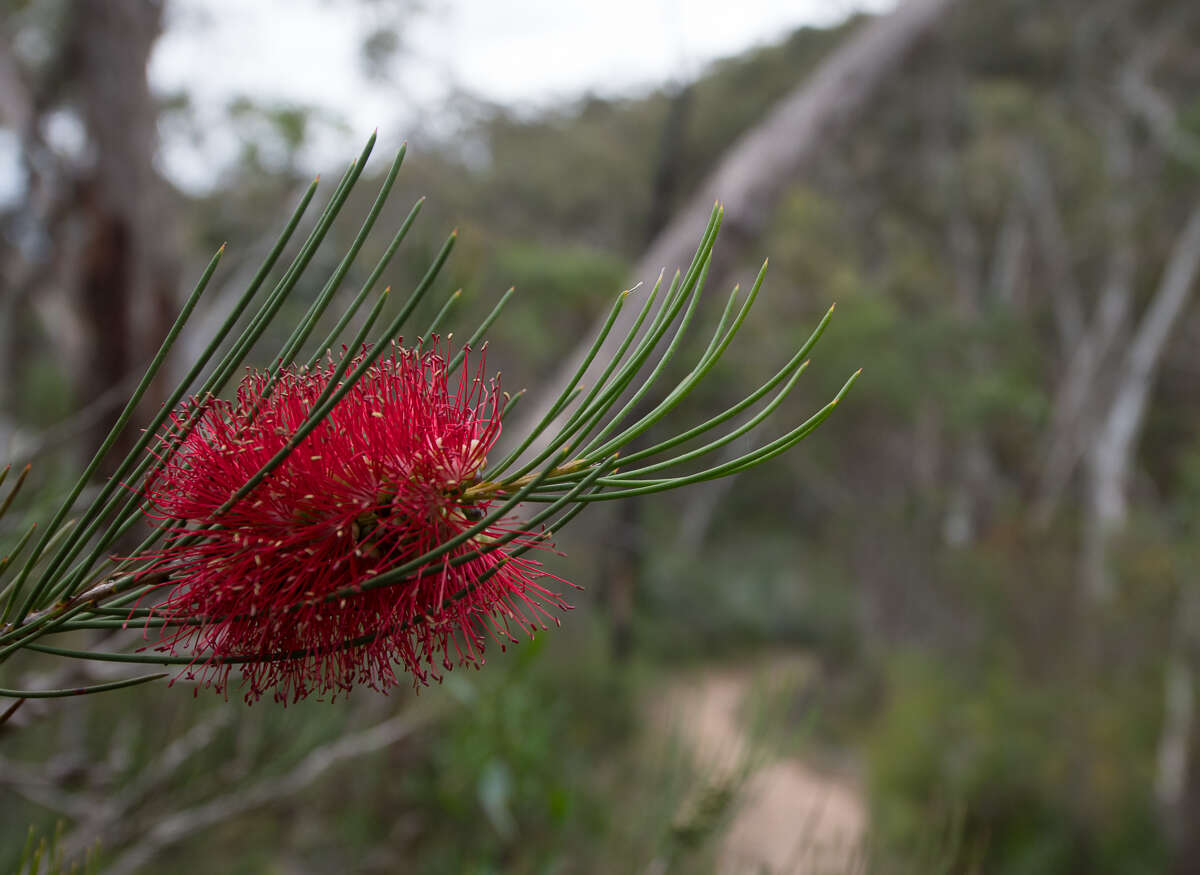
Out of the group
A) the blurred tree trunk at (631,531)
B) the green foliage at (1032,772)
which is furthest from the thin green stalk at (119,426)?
the blurred tree trunk at (631,531)

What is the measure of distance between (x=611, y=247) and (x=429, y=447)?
16788mm

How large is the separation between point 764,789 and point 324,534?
4.28 feet

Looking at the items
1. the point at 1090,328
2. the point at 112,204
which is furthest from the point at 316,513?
the point at 1090,328

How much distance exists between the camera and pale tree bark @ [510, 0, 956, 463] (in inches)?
109

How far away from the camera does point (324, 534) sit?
1.67 ft

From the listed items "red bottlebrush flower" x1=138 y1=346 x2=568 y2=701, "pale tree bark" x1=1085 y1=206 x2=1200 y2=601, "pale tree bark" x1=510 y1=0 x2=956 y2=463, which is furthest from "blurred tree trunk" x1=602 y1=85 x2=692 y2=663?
"pale tree bark" x1=1085 y1=206 x2=1200 y2=601

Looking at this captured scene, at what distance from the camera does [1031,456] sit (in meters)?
15.5

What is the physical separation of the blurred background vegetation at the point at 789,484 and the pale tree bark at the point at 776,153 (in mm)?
61

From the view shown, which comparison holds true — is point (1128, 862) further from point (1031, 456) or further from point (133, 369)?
point (1031, 456)

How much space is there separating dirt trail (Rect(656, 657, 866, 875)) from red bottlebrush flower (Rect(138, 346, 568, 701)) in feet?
2.97

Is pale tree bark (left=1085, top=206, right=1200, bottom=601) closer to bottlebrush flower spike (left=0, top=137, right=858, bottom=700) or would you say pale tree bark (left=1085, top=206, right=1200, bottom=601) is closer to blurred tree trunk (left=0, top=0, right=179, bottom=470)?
blurred tree trunk (left=0, top=0, right=179, bottom=470)

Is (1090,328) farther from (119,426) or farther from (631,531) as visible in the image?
(119,426)

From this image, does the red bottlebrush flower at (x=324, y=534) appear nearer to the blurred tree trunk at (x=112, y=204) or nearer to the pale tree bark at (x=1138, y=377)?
the blurred tree trunk at (x=112, y=204)

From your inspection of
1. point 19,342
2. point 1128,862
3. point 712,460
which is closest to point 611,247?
point 712,460
